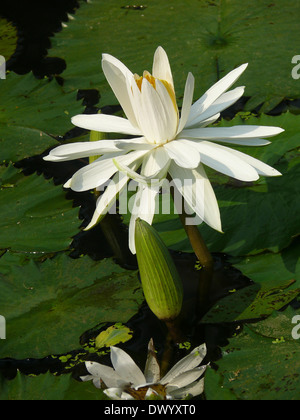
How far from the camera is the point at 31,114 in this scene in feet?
8.11

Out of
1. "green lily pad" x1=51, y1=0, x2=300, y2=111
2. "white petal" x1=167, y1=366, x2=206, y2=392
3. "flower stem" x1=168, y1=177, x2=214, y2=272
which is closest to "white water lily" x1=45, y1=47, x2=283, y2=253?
"flower stem" x1=168, y1=177, x2=214, y2=272

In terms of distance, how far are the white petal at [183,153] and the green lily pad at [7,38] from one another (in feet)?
6.30

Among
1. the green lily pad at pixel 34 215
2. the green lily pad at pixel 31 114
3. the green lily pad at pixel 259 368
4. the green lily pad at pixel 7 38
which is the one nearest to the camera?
the green lily pad at pixel 259 368

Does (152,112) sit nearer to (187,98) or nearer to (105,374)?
(187,98)

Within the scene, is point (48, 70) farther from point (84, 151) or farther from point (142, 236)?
point (142, 236)

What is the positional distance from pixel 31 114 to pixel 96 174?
42.7 inches

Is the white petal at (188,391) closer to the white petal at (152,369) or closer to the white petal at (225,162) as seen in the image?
the white petal at (152,369)

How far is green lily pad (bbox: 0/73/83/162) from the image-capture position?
92.0 inches

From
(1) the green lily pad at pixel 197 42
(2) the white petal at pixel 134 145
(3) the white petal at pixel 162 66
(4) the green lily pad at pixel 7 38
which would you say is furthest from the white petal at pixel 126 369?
(4) the green lily pad at pixel 7 38

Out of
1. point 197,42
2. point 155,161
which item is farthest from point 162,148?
point 197,42

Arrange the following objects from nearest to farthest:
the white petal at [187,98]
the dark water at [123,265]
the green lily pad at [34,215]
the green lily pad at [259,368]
Answer: the green lily pad at [259,368], the white petal at [187,98], the dark water at [123,265], the green lily pad at [34,215]

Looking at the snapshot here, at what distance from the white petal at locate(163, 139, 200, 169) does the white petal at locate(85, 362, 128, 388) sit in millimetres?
536

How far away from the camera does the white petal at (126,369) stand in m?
1.37
